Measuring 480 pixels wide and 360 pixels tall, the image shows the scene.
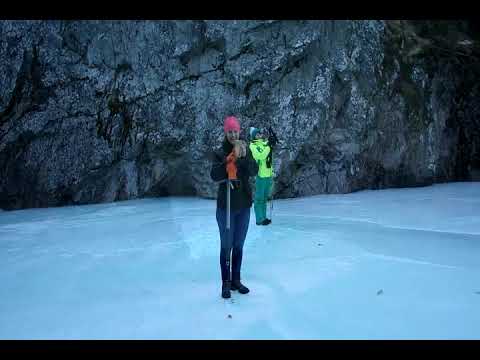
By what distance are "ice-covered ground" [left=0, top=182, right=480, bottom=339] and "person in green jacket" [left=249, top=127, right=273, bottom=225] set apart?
246mm

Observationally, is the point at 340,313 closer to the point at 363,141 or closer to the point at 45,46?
the point at 363,141

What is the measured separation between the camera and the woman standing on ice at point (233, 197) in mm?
3531

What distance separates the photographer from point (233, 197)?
355 cm

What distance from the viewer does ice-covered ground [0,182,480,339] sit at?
2963 millimetres

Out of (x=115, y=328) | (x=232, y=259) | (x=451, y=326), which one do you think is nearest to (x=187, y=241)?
(x=232, y=259)

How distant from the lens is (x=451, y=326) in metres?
→ 2.89

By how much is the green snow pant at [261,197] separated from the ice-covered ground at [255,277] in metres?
0.24

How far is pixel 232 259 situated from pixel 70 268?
7.01 feet

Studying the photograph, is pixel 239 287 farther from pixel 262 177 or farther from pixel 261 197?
pixel 262 177

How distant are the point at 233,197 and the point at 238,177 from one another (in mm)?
203

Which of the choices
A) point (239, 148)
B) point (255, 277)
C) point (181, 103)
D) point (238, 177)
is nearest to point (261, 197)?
point (255, 277)

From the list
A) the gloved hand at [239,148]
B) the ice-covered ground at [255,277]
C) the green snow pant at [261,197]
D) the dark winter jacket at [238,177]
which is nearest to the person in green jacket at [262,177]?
the green snow pant at [261,197]


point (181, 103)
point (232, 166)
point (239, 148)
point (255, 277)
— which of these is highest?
point (181, 103)

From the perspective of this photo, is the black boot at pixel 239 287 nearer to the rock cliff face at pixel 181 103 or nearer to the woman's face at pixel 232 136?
the woman's face at pixel 232 136
